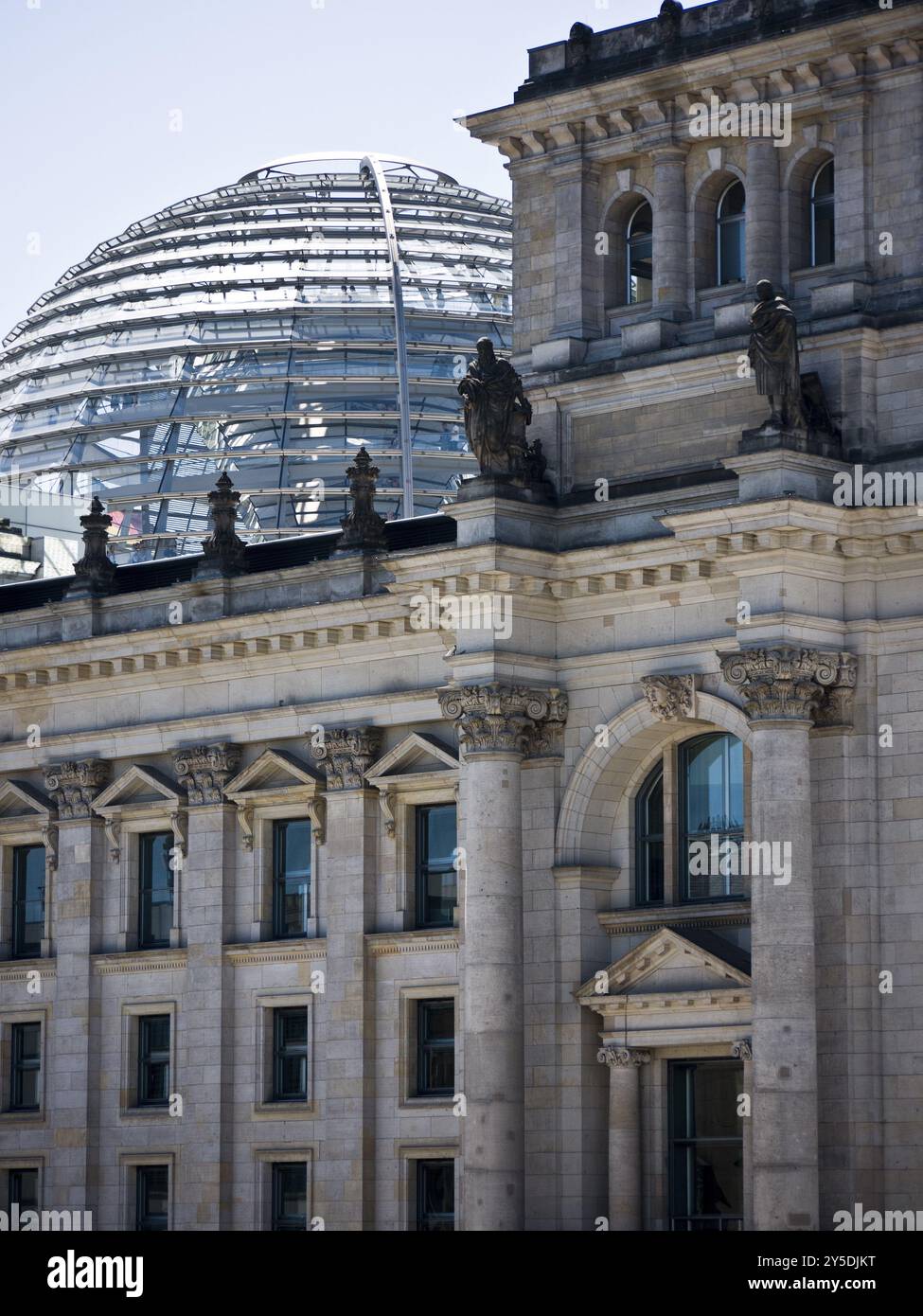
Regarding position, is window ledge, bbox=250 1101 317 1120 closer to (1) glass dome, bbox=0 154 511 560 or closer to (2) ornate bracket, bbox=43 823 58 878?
(2) ornate bracket, bbox=43 823 58 878

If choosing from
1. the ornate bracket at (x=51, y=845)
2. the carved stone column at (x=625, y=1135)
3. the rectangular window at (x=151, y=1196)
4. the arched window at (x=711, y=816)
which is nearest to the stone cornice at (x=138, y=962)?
the ornate bracket at (x=51, y=845)

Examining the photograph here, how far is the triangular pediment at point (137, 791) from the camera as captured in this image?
60.6m

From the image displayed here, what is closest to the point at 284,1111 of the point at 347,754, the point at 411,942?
the point at 411,942

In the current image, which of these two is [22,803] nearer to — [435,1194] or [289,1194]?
[289,1194]

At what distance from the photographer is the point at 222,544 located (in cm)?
6047

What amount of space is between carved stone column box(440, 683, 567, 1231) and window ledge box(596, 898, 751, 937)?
6.27 ft

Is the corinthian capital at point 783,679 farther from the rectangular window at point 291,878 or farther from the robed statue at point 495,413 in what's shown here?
the rectangular window at point 291,878

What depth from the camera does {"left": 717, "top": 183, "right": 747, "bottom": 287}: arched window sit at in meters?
52.5

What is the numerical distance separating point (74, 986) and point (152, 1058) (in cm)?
233

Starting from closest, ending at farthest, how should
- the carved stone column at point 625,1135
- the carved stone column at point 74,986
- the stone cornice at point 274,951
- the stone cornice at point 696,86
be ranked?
the stone cornice at point 696,86, the carved stone column at point 625,1135, the stone cornice at point 274,951, the carved stone column at point 74,986

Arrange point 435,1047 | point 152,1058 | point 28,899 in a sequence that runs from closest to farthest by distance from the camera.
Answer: point 435,1047 < point 152,1058 < point 28,899

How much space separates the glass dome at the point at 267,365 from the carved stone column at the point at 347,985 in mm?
27308
